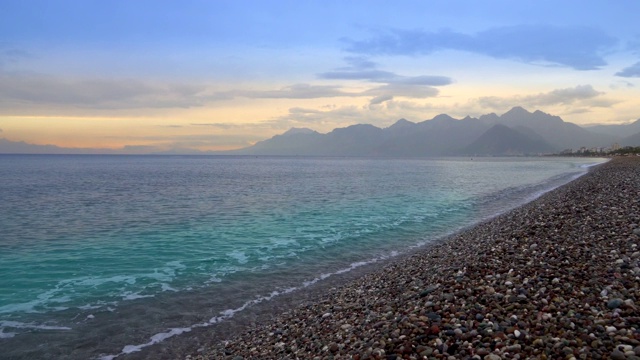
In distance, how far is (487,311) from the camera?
9094 mm

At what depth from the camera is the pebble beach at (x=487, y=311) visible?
753 cm

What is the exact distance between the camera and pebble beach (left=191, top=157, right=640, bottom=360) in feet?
24.7

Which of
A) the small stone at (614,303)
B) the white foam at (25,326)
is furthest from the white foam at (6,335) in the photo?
the small stone at (614,303)

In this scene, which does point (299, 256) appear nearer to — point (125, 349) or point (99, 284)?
point (99, 284)

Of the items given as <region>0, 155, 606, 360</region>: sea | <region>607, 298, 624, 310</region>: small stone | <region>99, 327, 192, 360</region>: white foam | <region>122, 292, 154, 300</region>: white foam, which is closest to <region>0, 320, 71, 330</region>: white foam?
<region>0, 155, 606, 360</region>: sea

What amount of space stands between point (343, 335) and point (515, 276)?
16.3 feet

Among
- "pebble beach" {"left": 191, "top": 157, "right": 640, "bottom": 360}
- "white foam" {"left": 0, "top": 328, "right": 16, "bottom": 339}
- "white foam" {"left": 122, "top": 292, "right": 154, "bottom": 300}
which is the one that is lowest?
"white foam" {"left": 0, "top": 328, "right": 16, "bottom": 339}

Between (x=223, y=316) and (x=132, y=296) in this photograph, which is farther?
(x=132, y=296)

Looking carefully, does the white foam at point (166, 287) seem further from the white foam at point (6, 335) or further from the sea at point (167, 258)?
the white foam at point (6, 335)

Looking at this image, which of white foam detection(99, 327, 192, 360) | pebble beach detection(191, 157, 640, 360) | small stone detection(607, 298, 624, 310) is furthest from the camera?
white foam detection(99, 327, 192, 360)

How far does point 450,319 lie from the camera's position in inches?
353

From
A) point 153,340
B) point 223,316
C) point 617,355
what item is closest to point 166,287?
point 223,316

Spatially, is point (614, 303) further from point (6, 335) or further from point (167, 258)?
point (167, 258)

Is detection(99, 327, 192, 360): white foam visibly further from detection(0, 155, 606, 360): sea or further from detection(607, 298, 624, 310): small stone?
detection(607, 298, 624, 310): small stone
